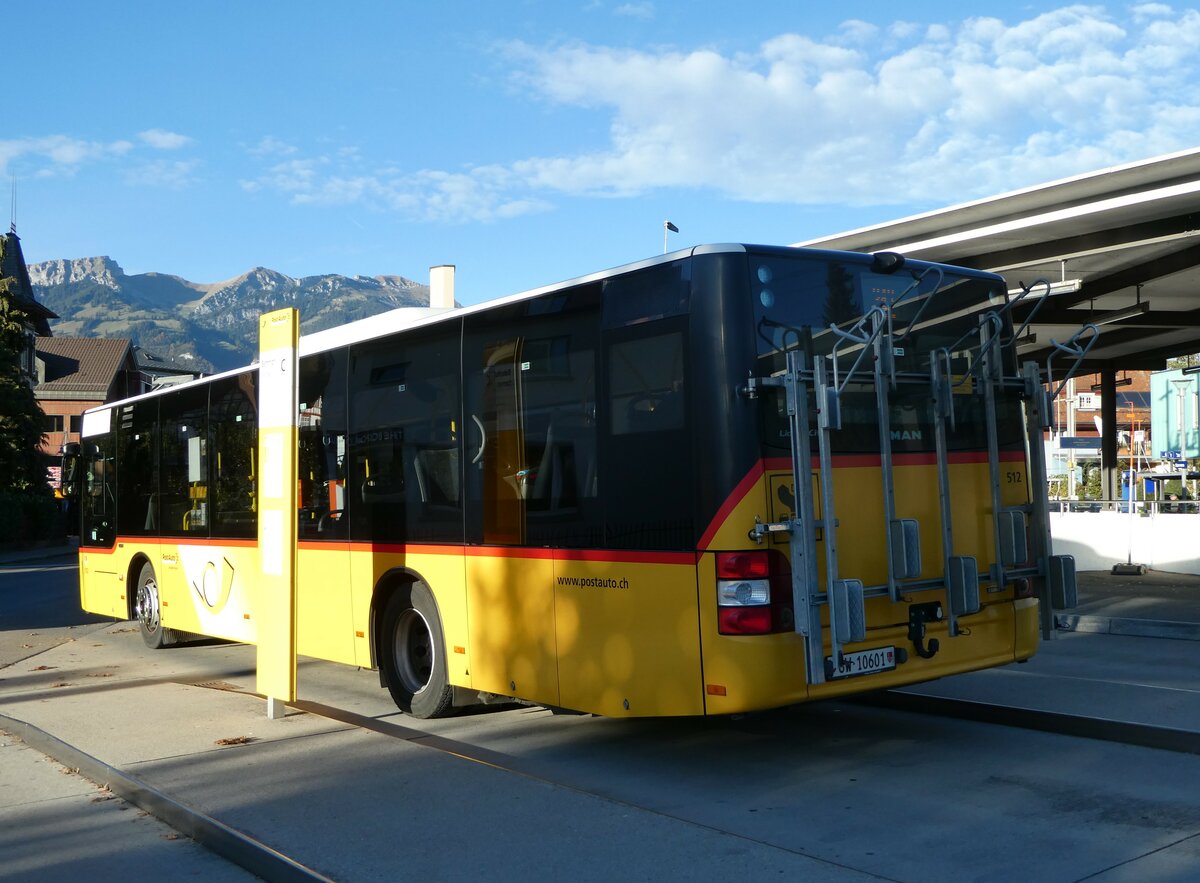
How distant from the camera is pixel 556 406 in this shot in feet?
25.6

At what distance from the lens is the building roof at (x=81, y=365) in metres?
90.7

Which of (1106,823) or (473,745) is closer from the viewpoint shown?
(1106,823)

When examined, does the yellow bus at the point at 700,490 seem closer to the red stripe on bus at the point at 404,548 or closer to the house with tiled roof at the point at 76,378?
Result: the red stripe on bus at the point at 404,548

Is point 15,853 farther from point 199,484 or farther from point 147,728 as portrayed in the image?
point 199,484

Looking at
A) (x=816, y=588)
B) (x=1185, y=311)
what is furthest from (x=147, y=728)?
(x=1185, y=311)

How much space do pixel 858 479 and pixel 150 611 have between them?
1032cm

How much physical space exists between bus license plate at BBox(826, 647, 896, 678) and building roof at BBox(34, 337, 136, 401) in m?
90.4

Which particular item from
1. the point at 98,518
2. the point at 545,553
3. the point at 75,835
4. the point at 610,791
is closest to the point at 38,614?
the point at 98,518

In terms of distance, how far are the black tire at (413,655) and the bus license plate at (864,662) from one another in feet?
11.1

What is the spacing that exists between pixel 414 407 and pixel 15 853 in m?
4.26

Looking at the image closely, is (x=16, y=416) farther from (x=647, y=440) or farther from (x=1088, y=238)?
(x=647, y=440)

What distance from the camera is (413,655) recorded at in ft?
31.7

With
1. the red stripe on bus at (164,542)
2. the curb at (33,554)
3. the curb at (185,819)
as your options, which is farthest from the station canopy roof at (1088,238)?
the curb at (33,554)

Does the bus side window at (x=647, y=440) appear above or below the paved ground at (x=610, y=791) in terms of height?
above
